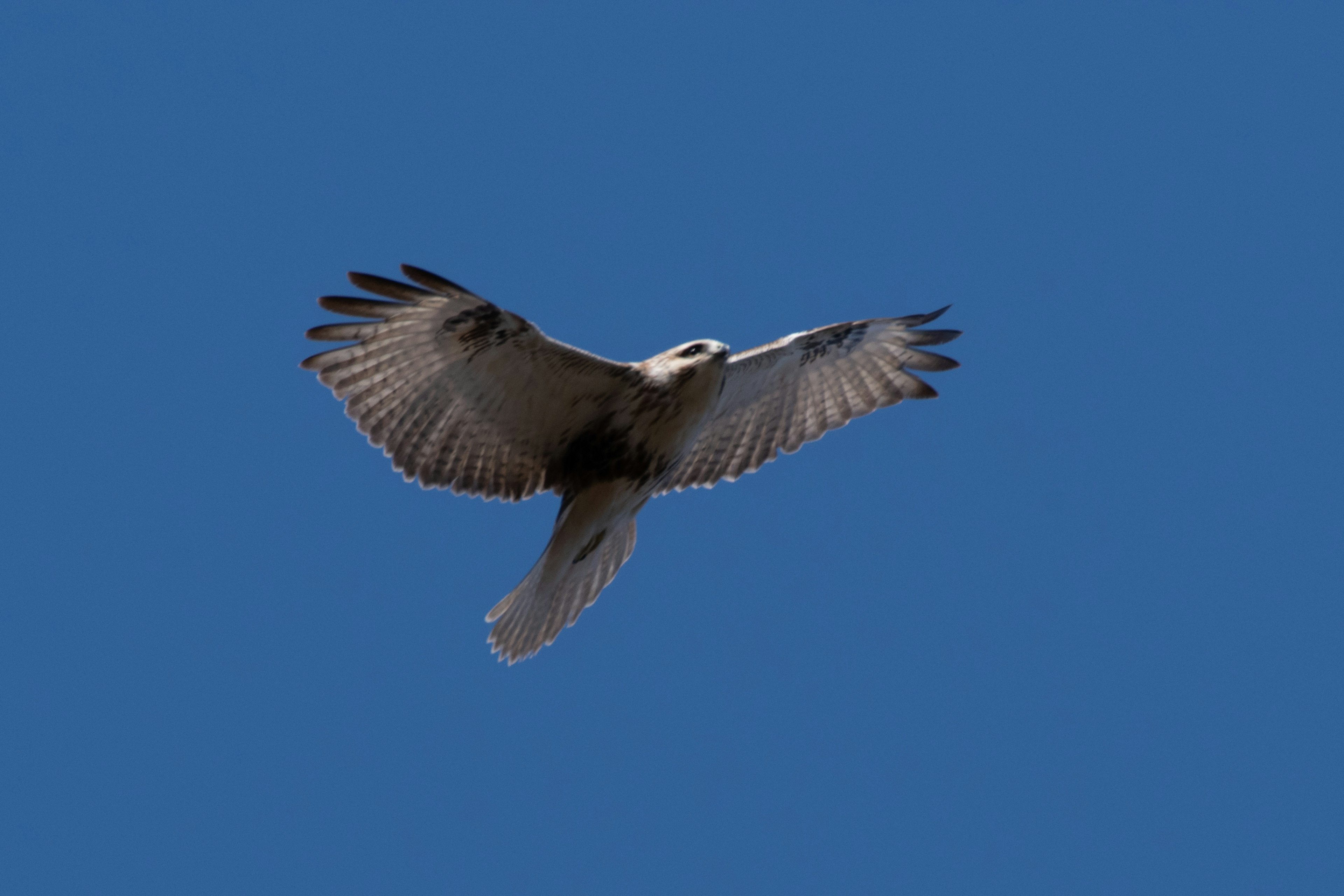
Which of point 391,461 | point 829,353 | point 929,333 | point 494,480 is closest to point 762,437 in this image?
point 829,353

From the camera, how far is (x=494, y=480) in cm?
844

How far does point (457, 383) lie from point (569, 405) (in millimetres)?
675

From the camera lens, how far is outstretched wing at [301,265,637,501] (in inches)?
295

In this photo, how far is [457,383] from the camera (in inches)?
312

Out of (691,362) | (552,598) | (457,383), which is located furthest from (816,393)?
(457,383)

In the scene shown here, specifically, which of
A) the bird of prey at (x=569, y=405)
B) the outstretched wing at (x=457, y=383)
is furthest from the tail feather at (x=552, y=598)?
the outstretched wing at (x=457, y=383)

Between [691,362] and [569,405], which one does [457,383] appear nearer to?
[569,405]

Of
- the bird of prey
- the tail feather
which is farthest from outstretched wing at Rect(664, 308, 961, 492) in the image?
the tail feather

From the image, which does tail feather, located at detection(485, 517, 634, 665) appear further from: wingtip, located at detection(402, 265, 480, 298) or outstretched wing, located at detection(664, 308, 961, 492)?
→ wingtip, located at detection(402, 265, 480, 298)

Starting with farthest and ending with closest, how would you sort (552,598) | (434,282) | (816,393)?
(816,393) → (552,598) → (434,282)

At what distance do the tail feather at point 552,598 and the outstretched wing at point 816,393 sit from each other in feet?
2.02

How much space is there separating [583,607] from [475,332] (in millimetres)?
2103

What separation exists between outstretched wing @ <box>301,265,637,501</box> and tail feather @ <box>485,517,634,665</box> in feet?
1.72

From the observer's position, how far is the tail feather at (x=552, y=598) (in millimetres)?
8641
